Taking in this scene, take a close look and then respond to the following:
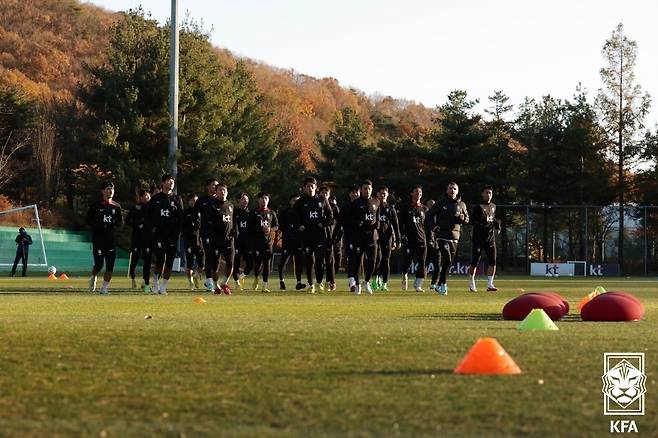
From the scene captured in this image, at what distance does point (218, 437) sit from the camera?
6168 millimetres

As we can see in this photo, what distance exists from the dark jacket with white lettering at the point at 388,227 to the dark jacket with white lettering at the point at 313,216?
4.69ft

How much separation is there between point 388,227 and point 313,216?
1.94m

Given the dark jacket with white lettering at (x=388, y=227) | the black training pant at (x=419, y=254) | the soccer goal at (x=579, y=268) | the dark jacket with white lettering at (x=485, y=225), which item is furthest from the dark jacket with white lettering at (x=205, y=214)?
the soccer goal at (x=579, y=268)

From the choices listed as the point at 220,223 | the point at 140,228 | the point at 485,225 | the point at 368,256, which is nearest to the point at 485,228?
the point at 485,225

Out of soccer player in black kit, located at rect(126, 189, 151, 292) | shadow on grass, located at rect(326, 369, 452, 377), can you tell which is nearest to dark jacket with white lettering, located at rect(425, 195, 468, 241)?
soccer player in black kit, located at rect(126, 189, 151, 292)

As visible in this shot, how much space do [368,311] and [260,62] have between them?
432 ft

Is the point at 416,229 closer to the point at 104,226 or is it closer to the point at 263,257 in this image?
the point at 263,257

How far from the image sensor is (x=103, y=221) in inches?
909

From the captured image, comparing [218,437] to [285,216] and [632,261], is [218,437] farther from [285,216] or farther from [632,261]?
[632,261]

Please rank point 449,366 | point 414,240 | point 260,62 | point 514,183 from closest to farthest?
point 449,366 → point 414,240 → point 514,183 → point 260,62

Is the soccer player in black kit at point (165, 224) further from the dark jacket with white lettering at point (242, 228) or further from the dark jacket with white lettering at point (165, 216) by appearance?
the dark jacket with white lettering at point (242, 228)

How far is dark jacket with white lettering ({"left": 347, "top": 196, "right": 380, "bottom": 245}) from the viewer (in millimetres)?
24844

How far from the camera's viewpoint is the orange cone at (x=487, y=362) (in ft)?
28.0

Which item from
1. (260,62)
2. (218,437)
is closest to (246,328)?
(218,437)
